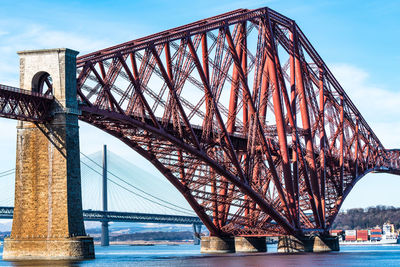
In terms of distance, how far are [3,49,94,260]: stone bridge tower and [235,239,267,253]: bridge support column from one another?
119 ft

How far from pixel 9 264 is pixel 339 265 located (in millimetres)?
23428

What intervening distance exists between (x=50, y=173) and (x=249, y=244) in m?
38.7

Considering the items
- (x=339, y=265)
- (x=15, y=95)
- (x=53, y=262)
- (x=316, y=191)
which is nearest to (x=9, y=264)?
(x=53, y=262)

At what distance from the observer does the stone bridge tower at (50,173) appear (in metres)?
55.8

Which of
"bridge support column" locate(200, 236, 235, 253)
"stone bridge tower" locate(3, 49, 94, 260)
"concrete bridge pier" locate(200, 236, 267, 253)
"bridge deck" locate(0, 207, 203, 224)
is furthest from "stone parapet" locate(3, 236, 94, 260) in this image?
"bridge deck" locate(0, 207, 203, 224)

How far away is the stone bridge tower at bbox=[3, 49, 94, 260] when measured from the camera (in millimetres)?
55750

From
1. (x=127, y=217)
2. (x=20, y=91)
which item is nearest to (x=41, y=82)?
(x=20, y=91)

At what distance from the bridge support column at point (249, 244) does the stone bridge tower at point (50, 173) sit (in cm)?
3639

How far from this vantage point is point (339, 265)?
5906 centimetres

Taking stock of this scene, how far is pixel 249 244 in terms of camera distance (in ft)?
297

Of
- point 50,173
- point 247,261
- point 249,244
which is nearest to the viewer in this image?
point 50,173

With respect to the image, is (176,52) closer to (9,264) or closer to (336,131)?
(9,264)

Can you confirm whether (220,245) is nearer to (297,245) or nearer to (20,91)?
(297,245)

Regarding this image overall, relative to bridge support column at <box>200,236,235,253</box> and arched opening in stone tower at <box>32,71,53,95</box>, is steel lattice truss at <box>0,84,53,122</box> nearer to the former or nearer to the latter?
→ arched opening in stone tower at <box>32,71,53,95</box>
